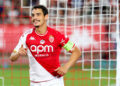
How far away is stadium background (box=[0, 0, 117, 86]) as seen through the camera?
8797mm

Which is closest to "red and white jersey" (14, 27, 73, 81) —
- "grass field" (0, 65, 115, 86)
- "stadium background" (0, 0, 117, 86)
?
"stadium background" (0, 0, 117, 86)

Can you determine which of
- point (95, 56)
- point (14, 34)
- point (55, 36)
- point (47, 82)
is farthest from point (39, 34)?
point (14, 34)

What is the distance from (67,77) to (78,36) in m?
1.75

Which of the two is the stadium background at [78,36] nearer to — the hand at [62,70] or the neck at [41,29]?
the neck at [41,29]

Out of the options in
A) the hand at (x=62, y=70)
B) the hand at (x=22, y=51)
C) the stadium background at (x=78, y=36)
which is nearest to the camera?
the hand at (x=22, y=51)

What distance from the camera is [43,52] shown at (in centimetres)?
544

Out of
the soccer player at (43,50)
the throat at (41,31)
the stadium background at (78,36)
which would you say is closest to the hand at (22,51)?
the soccer player at (43,50)

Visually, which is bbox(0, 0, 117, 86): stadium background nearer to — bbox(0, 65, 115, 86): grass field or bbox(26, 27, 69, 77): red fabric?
bbox(0, 65, 115, 86): grass field

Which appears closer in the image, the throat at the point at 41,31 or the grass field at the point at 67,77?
the throat at the point at 41,31

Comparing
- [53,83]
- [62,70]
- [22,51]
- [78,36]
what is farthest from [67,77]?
[22,51]

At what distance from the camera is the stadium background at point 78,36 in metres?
8.80

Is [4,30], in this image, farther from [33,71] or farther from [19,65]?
[33,71]

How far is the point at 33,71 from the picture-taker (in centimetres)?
552

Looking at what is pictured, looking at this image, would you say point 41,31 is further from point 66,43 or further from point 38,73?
point 38,73
